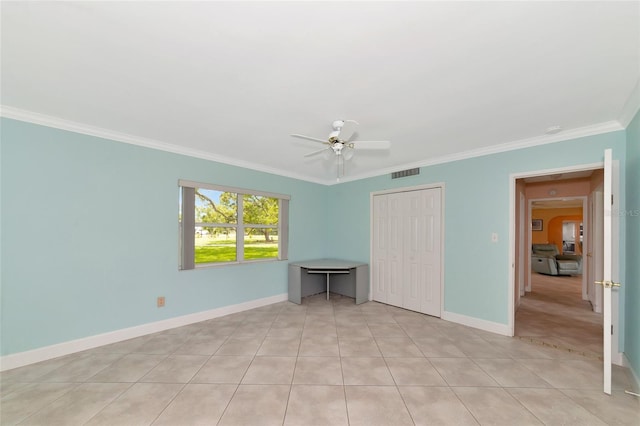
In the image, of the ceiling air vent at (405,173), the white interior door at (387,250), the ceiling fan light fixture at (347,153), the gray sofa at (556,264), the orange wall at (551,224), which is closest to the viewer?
the ceiling fan light fixture at (347,153)

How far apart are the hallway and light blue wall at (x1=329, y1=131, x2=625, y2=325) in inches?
23.4

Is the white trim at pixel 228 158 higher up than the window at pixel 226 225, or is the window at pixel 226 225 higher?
the white trim at pixel 228 158

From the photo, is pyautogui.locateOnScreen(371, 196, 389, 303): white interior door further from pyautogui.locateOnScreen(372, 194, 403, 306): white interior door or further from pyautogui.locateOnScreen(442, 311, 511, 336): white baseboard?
pyautogui.locateOnScreen(442, 311, 511, 336): white baseboard

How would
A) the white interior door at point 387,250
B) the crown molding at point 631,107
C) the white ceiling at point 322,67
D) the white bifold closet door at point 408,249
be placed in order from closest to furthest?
the white ceiling at point 322,67, the crown molding at point 631,107, the white bifold closet door at point 408,249, the white interior door at point 387,250

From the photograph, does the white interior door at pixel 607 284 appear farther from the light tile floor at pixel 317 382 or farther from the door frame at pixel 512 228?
the door frame at pixel 512 228

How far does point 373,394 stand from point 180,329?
275cm

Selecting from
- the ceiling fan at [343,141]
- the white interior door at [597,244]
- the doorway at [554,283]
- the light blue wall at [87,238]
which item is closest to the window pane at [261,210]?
the light blue wall at [87,238]

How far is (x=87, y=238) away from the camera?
2822mm

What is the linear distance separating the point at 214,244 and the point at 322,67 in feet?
A: 12.0

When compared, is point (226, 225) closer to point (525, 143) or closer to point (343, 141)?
A: point (343, 141)

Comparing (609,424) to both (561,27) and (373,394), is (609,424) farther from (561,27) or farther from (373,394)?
(561,27)

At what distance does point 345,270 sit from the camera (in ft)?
14.8

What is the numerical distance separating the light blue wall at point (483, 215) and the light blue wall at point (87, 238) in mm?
3692

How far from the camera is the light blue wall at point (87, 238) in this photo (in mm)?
2455
